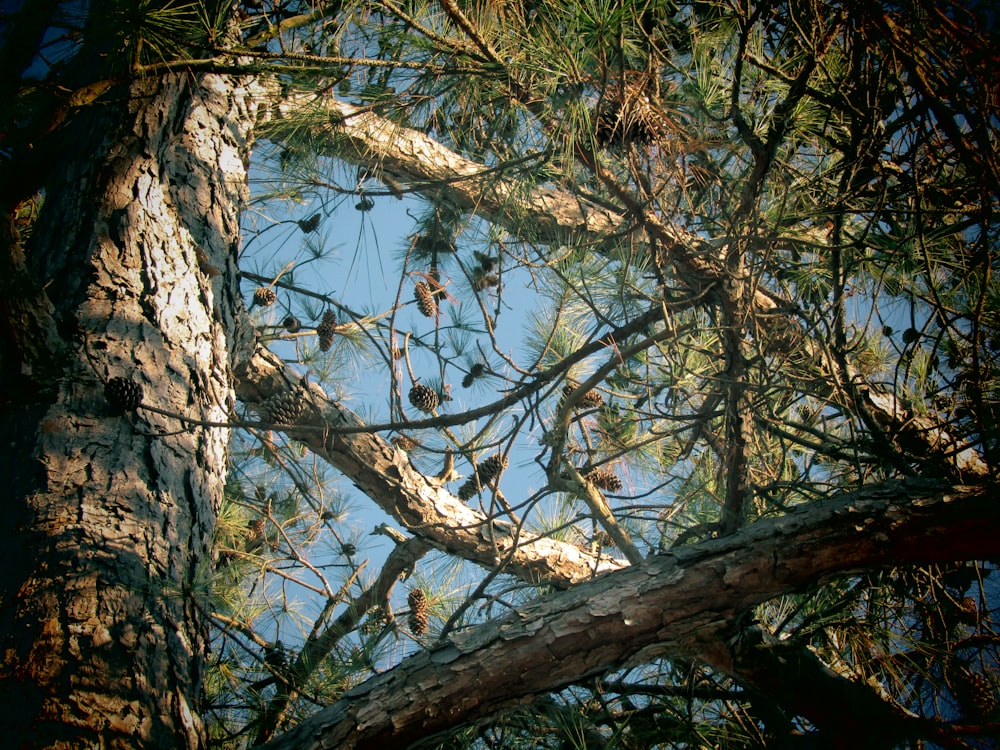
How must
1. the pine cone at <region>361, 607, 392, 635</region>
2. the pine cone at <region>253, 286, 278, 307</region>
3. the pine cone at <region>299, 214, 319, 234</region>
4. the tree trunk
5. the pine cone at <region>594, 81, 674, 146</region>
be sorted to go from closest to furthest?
the tree trunk → the pine cone at <region>594, 81, 674, 146</region> → the pine cone at <region>361, 607, 392, 635</region> → the pine cone at <region>299, 214, 319, 234</region> → the pine cone at <region>253, 286, 278, 307</region>

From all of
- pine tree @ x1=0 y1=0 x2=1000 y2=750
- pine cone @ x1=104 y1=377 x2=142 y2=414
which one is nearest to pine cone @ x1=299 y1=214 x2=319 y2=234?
pine tree @ x1=0 y1=0 x2=1000 y2=750

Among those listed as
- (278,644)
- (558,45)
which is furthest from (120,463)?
(558,45)

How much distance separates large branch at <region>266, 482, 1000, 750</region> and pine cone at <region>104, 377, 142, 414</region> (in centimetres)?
56

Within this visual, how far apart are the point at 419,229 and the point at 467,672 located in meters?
1.20

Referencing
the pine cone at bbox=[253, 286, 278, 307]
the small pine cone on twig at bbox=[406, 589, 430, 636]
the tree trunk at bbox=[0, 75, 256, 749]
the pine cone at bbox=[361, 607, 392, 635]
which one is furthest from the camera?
the pine cone at bbox=[253, 286, 278, 307]

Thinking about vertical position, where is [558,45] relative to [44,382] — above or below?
above

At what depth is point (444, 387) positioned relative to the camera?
6.37 ft

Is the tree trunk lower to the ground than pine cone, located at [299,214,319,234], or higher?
Answer: lower

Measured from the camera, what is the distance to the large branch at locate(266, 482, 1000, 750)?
0.89 meters

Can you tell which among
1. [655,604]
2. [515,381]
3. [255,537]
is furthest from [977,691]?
[255,537]

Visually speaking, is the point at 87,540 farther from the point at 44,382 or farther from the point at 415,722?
the point at 415,722

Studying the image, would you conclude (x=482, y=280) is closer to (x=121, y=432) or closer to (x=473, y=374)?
(x=473, y=374)

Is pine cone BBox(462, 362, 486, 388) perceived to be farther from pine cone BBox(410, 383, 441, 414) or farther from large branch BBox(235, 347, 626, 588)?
large branch BBox(235, 347, 626, 588)

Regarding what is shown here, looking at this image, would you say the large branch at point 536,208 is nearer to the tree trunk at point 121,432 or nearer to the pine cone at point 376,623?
the tree trunk at point 121,432
